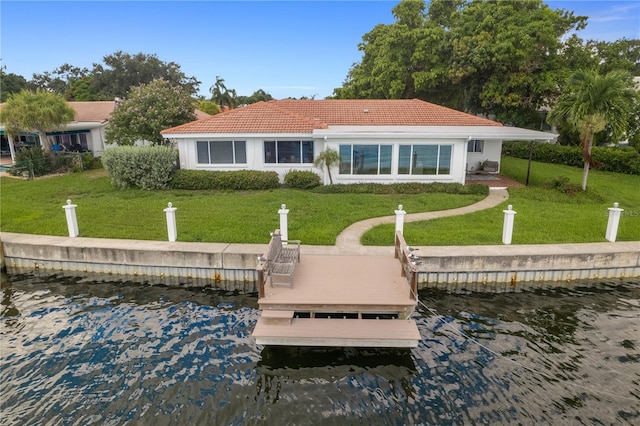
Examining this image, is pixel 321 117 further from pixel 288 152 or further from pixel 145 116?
pixel 145 116

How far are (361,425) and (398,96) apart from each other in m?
29.0

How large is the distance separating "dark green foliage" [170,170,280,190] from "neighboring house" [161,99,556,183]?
1.04 m

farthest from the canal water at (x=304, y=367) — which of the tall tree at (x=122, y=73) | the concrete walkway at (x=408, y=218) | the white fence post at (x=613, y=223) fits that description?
the tall tree at (x=122, y=73)

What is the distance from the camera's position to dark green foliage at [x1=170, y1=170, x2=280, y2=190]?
1889cm

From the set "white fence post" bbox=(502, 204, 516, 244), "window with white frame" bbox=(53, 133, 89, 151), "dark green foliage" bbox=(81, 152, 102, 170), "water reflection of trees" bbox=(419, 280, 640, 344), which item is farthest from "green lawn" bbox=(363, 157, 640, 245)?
"window with white frame" bbox=(53, 133, 89, 151)

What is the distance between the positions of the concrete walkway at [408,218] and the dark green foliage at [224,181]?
6.90 metres

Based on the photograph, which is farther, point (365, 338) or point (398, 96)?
point (398, 96)

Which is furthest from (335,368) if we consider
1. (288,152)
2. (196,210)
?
(288,152)

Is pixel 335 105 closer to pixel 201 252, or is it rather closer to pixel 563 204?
pixel 563 204

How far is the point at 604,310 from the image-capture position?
→ 9391mm

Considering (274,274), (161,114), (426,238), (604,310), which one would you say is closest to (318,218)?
(426,238)

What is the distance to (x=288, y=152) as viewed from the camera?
1989 centimetres

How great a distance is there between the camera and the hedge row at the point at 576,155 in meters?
23.0

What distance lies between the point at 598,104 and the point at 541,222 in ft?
20.1
